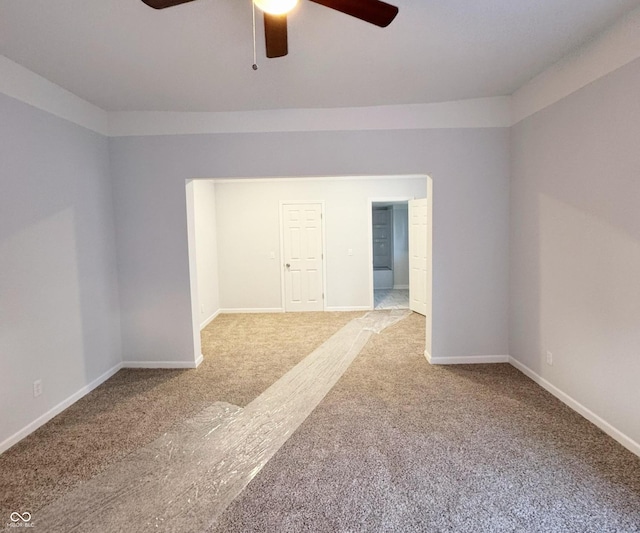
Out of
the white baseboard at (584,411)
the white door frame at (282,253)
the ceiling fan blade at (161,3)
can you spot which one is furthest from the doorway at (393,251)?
the ceiling fan blade at (161,3)

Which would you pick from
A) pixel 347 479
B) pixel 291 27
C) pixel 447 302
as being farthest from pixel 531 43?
pixel 347 479

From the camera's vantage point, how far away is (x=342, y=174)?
12.2ft

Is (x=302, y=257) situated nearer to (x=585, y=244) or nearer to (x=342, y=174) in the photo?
(x=342, y=174)

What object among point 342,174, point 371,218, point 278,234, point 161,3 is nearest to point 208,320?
point 278,234

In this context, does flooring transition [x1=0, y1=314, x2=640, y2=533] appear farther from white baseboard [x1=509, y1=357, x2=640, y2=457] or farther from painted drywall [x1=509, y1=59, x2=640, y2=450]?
painted drywall [x1=509, y1=59, x2=640, y2=450]

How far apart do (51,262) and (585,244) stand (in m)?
4.12

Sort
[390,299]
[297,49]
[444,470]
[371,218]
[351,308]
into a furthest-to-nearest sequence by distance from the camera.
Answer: [390,299] → [351,308] → [371,218] → [297,49] → [444,470]

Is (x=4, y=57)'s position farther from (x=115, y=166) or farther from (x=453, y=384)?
(x=453, y=384)

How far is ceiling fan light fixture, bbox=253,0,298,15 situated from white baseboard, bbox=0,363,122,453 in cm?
315

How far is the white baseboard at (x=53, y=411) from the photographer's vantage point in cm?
250

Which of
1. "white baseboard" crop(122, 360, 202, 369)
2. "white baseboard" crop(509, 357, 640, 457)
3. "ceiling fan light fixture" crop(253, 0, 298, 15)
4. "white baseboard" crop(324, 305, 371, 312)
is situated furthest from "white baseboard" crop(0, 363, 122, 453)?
"white baseboard" crop(509, 357, 640, 457)

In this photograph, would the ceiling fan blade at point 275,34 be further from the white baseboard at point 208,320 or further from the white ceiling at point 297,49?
the white baseboard at point 208,320

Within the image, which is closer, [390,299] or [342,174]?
[342,174]

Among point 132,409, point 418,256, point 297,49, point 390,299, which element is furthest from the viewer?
point 390,299
